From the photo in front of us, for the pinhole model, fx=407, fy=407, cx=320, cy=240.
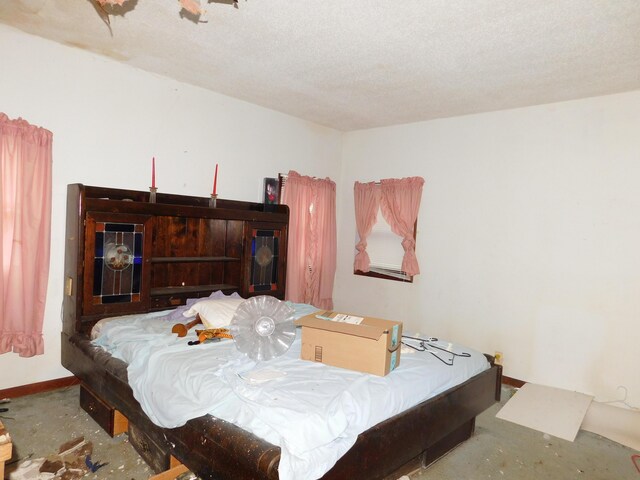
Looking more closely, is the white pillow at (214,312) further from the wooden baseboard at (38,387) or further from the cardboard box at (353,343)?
the wooden baseboard at (38,387)

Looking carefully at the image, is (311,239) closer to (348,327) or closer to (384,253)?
(384,253)

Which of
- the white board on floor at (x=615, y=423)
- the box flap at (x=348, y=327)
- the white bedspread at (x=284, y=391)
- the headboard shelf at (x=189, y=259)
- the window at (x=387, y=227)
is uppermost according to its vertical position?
the window at (x=387, y=227)

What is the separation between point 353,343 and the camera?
6.58ft

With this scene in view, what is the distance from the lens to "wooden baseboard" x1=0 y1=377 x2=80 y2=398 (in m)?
2.84

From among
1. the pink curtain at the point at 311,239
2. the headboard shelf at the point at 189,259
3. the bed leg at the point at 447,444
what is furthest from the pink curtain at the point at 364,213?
the bed leg at the point at 447,444

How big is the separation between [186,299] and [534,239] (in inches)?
120

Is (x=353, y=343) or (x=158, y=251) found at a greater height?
(x=158, y=251)

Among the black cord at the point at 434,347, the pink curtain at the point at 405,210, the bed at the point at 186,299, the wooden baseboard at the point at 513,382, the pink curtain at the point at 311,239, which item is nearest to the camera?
the bed at the point at 186,299

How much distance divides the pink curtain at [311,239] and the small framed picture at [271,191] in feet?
0.40

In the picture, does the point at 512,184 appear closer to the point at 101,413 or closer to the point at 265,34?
the point at 265,34

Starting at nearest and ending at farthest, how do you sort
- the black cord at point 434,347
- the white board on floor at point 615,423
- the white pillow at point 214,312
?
the black cord at point 434,347 < the white pillow at point 214,312 < the white board on floor at point 615,423

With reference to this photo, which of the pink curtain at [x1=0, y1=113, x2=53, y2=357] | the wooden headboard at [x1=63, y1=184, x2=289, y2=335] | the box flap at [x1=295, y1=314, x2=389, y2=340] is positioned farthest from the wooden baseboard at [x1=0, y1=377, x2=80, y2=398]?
the box flap at [x1=295, y1=314, x2=389, y2=340]

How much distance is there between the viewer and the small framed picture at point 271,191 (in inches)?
165

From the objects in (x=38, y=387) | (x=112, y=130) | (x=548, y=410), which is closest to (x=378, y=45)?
(x=112, y=130)
